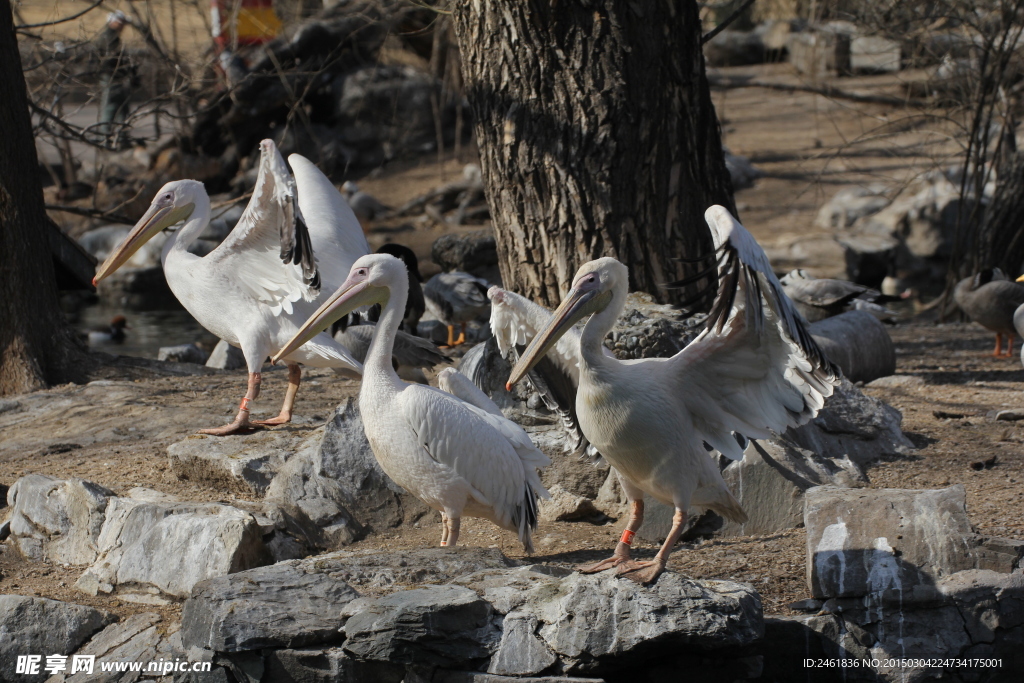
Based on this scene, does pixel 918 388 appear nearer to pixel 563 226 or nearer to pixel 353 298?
pixel 563 226

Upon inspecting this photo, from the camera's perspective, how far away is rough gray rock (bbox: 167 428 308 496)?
416cm

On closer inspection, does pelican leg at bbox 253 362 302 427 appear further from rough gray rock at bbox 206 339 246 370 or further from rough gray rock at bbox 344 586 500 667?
rough gray rock at bbox 206 339 246 370

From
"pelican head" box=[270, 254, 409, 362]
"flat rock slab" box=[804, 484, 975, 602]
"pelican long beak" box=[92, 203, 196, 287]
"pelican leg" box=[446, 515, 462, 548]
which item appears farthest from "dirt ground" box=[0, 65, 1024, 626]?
"pelican head" box=[270, 254, 409, 362]

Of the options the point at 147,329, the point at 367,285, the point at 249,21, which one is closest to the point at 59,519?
the point at 367,285

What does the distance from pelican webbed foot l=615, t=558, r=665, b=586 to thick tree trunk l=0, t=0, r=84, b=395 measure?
163 inches

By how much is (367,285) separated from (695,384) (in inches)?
51.9

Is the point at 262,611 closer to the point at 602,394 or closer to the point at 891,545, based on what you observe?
the point at 602,394

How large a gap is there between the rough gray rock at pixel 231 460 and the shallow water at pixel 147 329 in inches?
192

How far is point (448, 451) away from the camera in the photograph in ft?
11.7

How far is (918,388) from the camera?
5629 mm

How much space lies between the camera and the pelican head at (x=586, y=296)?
10.9 ft

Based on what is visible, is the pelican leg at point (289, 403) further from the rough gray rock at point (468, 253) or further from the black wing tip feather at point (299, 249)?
the rough gray rock at point (468, 253)

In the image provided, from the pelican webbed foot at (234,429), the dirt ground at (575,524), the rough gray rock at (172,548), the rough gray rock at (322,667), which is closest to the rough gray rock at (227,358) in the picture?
the dirt ground at (575,524)

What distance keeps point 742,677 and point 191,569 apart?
1770mm
